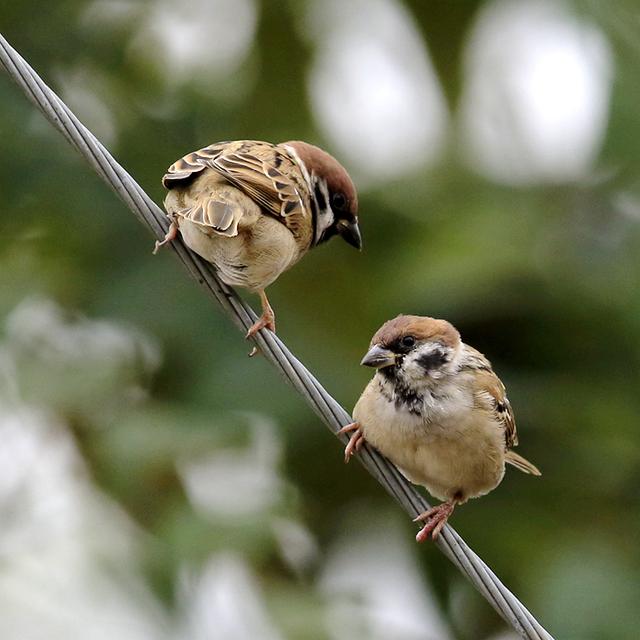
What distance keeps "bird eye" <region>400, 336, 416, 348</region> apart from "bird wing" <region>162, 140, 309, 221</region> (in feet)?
1.65

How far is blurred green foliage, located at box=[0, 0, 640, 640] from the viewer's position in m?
5.36

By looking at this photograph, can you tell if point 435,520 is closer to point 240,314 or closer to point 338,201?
point 240,314

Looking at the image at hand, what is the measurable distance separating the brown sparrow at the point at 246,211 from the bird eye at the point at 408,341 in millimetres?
436

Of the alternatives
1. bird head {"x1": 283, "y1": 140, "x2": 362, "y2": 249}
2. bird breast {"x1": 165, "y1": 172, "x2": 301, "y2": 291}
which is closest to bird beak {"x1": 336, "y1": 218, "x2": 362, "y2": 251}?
bird head {"x1": 283, "y1": 140, "x2": 362, "y2": 249}

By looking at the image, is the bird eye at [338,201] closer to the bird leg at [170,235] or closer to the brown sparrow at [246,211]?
the brown sparrow at [246,211]

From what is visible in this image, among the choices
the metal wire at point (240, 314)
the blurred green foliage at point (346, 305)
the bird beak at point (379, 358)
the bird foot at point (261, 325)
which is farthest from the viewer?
the blurred green foliage at point (346, 305)

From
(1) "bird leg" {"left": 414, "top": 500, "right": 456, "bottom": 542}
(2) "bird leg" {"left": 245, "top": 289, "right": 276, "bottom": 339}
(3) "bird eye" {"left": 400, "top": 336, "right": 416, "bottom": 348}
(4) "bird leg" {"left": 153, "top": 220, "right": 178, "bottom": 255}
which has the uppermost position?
(4) "bird leg" {"left": 153, "top": 220, "right": 178, "bottom": 255}

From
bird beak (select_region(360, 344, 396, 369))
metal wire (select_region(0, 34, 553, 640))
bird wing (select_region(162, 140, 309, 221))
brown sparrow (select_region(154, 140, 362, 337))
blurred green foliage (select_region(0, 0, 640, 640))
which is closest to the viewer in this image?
metal wire (select_region(0, 34, 553, 640))

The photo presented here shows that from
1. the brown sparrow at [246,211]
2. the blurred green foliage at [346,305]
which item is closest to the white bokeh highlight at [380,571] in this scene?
the blurred green foliage at [346,305]

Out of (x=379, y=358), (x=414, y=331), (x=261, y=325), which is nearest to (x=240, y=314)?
(x=261, y=325)

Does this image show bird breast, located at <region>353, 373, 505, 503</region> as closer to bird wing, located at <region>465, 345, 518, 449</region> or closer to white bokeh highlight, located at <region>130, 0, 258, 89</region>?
bird wing, located at <region>465, 345, 518, 449</region>

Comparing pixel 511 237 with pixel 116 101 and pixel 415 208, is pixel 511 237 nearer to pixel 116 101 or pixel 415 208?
pixel 415 208

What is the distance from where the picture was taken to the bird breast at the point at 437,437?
4004 mm

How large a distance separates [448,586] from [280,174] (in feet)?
7.86
